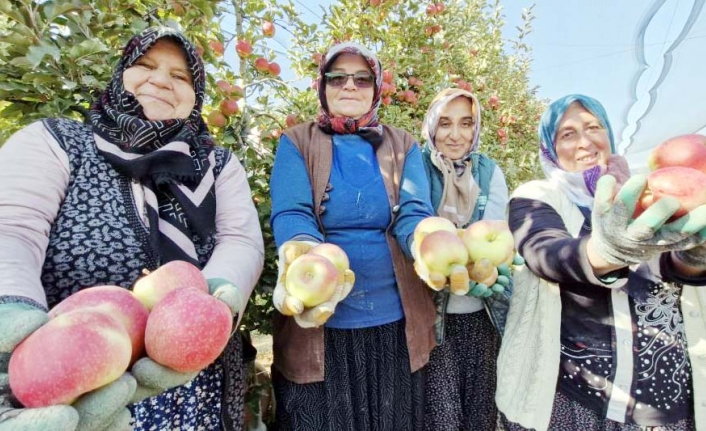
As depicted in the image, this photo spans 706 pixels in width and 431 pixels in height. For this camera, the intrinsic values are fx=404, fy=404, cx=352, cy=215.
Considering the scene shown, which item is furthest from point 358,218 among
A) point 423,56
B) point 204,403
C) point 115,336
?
point 423,56

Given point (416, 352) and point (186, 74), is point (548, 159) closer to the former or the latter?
point (416, 352)

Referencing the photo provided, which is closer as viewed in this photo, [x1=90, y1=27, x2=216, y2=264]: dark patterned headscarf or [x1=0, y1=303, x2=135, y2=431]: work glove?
[x1=0, y1=303, x2=135, y2=431]: work glove

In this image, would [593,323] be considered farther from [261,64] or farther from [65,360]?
[261,64]

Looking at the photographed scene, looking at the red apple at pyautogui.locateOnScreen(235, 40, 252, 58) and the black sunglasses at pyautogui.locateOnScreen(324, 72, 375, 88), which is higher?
the red apple at pyautogui.locateOnScreen(235, 40, 252, 58)

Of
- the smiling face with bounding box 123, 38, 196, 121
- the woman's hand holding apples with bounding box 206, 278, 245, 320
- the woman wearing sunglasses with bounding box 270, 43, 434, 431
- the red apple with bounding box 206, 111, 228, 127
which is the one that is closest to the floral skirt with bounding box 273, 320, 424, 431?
the woman wearing sunglasses with bounding box 270, 43, 434, 431

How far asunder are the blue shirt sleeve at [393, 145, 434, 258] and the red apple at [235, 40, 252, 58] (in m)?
1.00

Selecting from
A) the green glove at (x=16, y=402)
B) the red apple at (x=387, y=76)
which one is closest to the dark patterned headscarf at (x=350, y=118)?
the green glove at (x=16, y=402)

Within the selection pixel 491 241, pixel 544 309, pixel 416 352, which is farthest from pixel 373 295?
pixel 544 309

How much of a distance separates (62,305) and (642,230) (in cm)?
103

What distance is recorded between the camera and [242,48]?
1871 mm

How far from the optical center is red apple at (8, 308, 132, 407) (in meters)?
0.55

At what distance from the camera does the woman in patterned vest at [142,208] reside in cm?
84

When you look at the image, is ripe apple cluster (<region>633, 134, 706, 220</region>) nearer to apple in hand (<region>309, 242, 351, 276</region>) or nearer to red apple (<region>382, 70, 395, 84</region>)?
Result: apple in hand (<region>309, 242, 351, 276</region>)

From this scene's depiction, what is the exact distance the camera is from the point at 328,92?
140 cm
